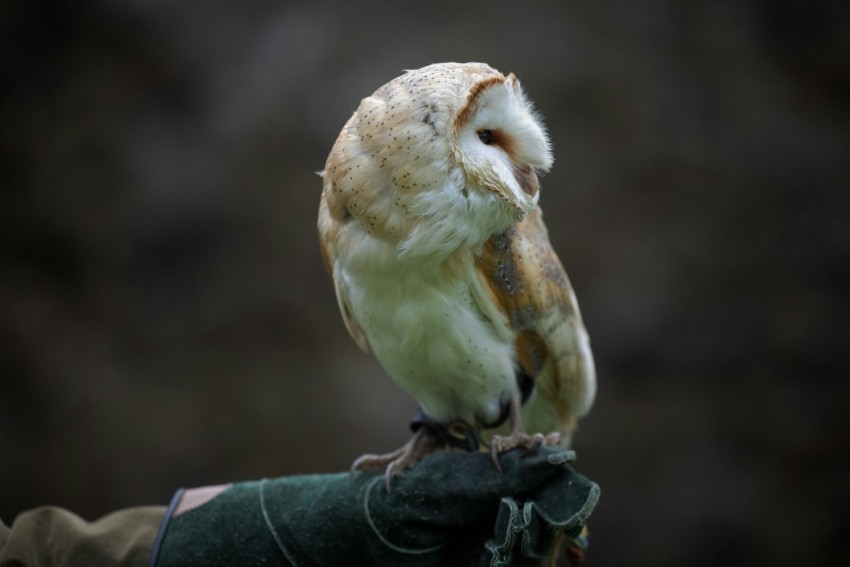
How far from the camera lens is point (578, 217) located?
3699mm

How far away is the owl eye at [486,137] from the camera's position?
144cm

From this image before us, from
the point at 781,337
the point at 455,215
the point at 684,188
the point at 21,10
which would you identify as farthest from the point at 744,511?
the point at 21,10

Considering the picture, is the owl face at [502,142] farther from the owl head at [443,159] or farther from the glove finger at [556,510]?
the glove finger at [556,510]

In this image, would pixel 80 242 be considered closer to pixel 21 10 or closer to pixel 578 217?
pixel 21 10

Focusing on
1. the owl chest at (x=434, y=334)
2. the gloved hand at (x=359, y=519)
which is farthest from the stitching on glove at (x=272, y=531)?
the owl chest at (x=434, y=334)

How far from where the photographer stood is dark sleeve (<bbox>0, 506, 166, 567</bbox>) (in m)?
1.55

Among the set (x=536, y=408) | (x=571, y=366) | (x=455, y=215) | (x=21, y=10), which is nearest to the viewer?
(x=455, y=215)

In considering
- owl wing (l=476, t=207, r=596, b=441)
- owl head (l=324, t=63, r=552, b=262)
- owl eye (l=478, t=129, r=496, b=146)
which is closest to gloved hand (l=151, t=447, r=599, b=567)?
owl wing (l=476, t=207, r=596, b=441)

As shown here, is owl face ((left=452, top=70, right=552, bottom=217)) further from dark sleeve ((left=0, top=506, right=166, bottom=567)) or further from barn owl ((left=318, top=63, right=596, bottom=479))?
dark sleeve ((left=0, top=506, right=166, bottom=567))

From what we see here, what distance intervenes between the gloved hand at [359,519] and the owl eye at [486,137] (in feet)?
1.73

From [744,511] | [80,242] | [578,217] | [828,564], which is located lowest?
[828,564]

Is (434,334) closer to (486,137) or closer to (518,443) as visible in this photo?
(518,443)

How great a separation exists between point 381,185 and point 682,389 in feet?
8.25

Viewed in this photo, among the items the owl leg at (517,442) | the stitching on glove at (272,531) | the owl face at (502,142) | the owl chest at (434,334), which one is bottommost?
the stitching on glove at (272,531)
